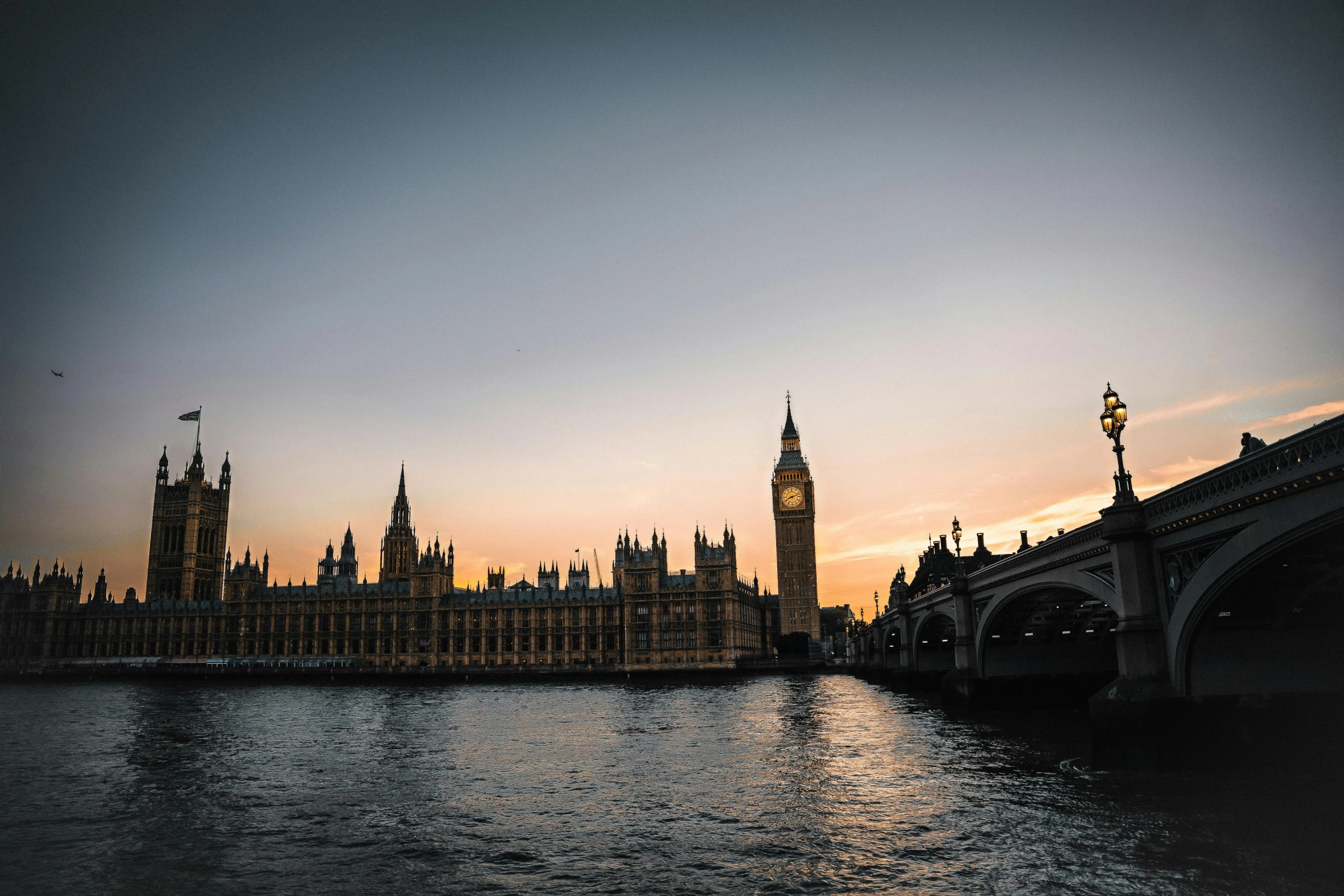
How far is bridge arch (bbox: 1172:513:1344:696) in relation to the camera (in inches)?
886

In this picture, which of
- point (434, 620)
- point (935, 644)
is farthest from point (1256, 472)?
point (434, 620)

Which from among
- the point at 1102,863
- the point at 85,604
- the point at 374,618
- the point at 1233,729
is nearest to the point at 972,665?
the point at 1233,729

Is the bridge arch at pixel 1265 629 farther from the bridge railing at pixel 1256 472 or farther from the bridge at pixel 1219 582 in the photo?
the bridge railing at pixel 1256 472

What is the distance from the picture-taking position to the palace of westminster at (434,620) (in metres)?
149

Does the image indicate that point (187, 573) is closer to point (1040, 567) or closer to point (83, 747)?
point (83, 747)

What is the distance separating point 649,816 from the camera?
80.5ft

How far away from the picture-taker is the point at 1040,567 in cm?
3606

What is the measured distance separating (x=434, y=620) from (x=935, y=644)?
350 feet

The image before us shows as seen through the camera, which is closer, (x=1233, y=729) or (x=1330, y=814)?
(x=1330, y=814)

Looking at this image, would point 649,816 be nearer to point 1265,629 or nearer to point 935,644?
point 1265,629

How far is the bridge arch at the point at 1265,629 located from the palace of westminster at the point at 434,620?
122195 millimetres

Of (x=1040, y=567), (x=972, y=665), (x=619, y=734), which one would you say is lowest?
(x=619, y=734)

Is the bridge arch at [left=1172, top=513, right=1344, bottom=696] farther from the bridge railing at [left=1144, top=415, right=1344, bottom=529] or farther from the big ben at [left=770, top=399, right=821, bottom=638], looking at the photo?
the big ben at [left=770, top=399, right=821, bottom=638]

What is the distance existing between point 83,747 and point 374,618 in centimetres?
12586
